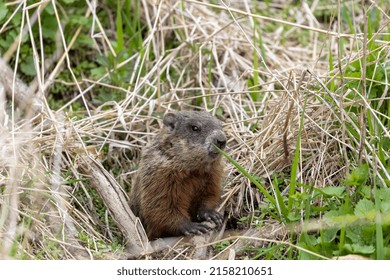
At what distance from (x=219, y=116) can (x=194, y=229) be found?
155cm


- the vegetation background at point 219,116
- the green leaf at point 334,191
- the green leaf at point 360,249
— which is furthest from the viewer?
the vegetation background at point 219,116

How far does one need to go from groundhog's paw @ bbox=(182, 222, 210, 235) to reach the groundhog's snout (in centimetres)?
→ 50

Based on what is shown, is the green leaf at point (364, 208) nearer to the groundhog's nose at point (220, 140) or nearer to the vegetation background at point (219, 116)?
the vegetation background at point (219, 116)

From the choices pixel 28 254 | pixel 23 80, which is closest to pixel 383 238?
pixel 28 254

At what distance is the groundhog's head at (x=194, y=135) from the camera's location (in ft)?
15.8

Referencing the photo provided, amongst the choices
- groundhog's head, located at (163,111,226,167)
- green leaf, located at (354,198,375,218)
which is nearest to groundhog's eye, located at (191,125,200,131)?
groundhog's head, located at (163,111,226,167)

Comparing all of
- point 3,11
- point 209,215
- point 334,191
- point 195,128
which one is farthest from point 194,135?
point 3,11

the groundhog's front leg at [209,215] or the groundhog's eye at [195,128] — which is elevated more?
the groundhog's eye at [195,128]

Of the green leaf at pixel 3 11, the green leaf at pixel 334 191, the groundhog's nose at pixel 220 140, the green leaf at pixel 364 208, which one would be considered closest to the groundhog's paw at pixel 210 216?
the groundhog's nose at pixel 220 140

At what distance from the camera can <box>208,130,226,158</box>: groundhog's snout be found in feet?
15.7

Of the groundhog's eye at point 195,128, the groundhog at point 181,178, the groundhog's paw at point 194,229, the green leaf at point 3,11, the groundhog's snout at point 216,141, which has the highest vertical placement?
the green leaf at point 3,11

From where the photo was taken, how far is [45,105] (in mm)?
5555
